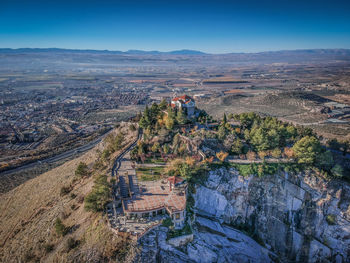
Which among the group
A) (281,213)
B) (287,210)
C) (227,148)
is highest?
(227,148)

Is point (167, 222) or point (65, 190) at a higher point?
point (167, 222)

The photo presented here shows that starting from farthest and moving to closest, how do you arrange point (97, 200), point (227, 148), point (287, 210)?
point (227, 148) < point (287, 210) < point (97, 200)

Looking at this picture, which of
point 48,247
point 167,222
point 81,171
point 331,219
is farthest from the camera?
point 81,171

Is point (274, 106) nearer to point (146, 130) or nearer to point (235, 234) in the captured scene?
point (146, 130)

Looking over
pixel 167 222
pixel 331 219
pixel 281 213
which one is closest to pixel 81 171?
pixel 167 222

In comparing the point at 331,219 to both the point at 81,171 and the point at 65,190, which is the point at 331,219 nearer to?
the point at 81,171

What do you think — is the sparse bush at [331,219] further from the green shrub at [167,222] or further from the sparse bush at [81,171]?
the sparse bush at [81,171]

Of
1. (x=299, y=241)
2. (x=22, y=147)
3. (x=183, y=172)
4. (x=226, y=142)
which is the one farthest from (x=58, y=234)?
(x=22, y=147)

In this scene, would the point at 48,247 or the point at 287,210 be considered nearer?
the point at 48,247
